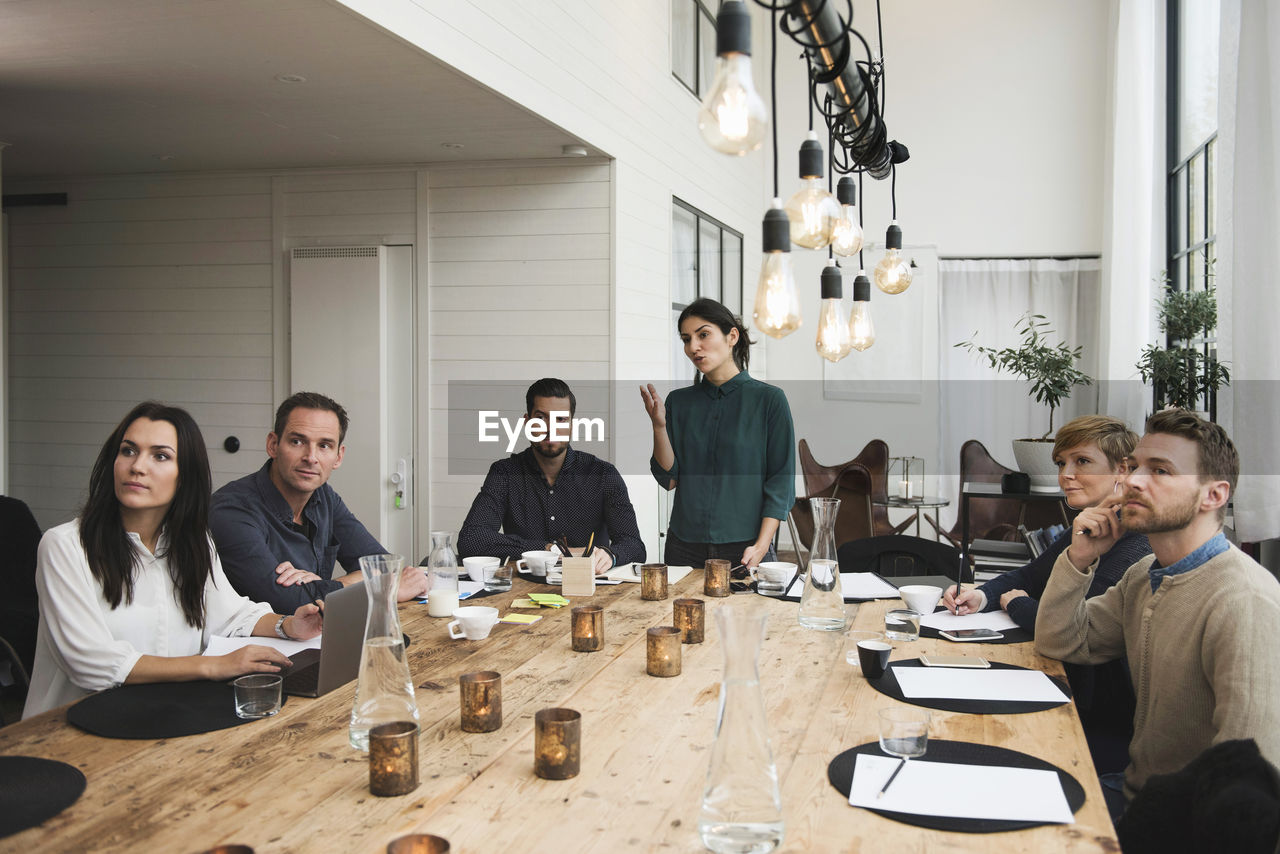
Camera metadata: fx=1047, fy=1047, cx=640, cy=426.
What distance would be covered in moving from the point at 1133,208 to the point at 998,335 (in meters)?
1.52

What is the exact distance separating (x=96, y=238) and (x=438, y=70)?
2.92 metres

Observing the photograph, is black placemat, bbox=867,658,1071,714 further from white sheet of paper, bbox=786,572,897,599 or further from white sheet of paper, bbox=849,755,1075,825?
white sheet of paper, bbox=786,572,897,599

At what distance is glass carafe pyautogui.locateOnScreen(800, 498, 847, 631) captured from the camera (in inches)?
97.4

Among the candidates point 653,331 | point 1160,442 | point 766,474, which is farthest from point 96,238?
point 1160,442

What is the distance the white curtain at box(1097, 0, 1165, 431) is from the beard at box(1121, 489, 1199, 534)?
5136 mm

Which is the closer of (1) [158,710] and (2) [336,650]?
(1) [158,710]

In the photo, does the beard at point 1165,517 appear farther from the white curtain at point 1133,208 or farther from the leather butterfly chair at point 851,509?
the white curtain at point 1133,208

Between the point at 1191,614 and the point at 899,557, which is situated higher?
the point at 1191,614

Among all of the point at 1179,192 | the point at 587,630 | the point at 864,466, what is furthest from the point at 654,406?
the point at 1179,192

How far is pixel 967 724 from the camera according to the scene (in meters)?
1.85

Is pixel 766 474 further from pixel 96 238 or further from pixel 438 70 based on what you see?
pixel 96 238

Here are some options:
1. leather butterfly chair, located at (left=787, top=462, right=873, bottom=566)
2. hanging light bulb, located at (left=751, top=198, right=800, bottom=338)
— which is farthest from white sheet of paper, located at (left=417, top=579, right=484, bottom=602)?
leather butterfly chair, located at (left=787, top=462, right=873, bottom=566)

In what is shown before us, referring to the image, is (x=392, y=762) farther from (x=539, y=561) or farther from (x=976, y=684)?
(x=539, y=561)

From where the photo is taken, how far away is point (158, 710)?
1.84 meters
